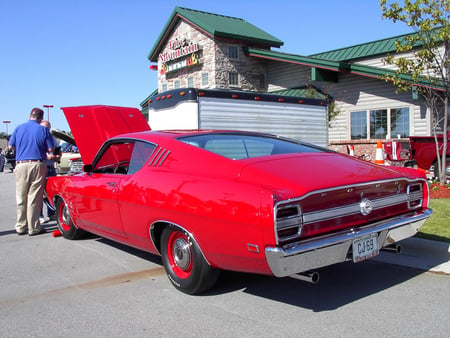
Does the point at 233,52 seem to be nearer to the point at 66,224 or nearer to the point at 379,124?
the point at 379,124

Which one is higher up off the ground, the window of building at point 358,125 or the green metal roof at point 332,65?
the green metal roof at point 332,65

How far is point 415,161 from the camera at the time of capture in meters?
12.0

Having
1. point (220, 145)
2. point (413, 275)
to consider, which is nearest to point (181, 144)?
point (220, 145)

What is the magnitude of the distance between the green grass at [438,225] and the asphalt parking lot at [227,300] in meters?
0.34

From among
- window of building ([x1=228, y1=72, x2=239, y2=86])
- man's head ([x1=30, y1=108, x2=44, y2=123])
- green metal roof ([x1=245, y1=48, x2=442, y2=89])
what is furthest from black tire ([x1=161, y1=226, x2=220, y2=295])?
window of building ([x1=228, y1=72, x2=239, y2=86])

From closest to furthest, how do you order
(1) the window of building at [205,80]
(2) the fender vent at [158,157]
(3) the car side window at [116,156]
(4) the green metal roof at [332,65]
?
(2) the fender vent at [158,157] → (3) the car side window at [116,156] → (4) the green metal roof at [332,65] → (1) the window of building at [205,80]

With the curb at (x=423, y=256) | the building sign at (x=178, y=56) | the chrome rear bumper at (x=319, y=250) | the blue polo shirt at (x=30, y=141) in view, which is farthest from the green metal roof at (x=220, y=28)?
the chrome rear bumper at (x=319, y=250)

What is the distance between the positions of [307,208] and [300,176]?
0.97 feet

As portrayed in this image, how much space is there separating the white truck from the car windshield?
386cm

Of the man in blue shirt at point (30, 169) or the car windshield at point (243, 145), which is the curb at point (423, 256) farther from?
the man in blue shirt at point (30, 169)

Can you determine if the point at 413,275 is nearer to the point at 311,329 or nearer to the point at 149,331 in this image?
the point at 311,329

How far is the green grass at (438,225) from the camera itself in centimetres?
551

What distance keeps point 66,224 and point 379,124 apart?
13.4 meters

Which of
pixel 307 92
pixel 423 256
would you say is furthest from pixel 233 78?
pixel 423 256
